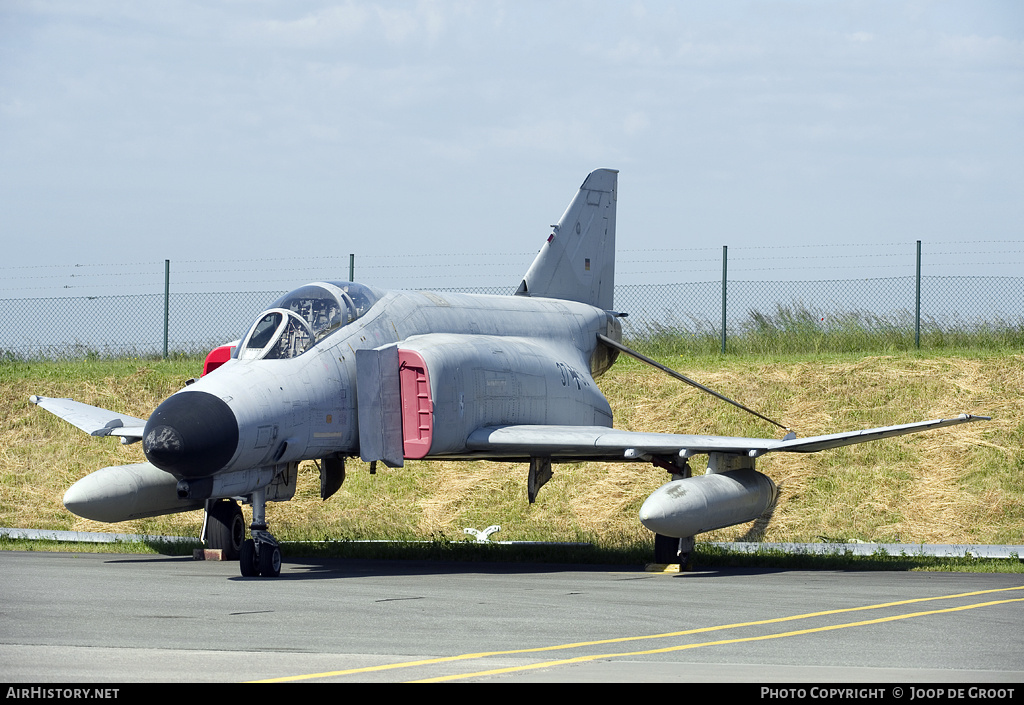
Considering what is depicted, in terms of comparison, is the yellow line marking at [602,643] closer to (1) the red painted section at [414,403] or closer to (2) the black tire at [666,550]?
(2) the black tire at [666,550]

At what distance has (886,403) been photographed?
2223cm

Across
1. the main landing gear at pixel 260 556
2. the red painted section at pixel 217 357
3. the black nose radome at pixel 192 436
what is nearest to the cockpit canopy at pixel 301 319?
the black nose radome at pixel 192 436

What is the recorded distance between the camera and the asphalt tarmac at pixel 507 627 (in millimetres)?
6895

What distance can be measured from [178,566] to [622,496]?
8212mm

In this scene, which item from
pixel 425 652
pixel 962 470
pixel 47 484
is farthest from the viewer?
pixel 47 484

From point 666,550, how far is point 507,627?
7085 mm

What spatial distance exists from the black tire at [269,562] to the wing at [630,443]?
320cm

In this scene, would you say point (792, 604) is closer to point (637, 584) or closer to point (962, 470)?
point (637, 584)

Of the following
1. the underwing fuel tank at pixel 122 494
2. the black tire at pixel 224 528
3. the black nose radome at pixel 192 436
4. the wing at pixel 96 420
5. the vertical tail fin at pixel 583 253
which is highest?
the vertical tail fin at pixel 583 253

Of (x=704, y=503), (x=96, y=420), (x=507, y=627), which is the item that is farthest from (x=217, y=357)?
(x=507, y=627)

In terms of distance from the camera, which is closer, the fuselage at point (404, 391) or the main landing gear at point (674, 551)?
the fuselage at point (404, 391)

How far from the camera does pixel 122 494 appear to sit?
15.9 m
